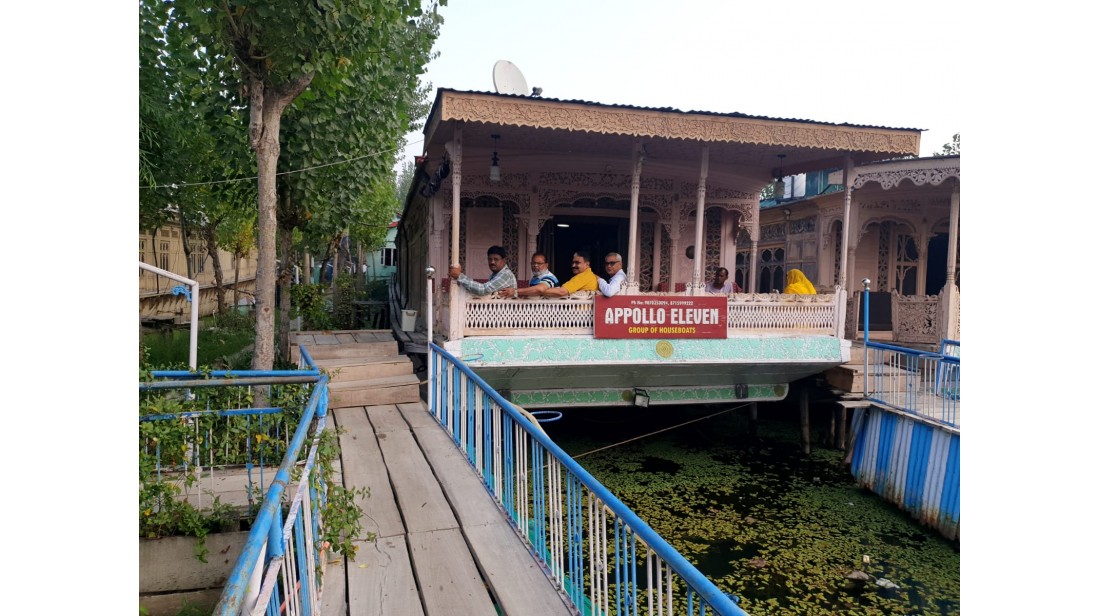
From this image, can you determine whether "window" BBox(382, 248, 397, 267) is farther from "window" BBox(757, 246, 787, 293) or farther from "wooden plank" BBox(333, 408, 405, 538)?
"wooden plank" BBox(333, 408, 405, 538)

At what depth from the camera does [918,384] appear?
8.81 meters

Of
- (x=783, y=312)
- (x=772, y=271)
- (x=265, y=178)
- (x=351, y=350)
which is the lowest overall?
(x=351, y=350)

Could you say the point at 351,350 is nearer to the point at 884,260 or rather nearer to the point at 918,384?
the point at 918,384

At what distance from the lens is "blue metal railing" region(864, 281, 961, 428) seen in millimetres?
8391

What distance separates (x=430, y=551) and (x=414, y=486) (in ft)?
3.59

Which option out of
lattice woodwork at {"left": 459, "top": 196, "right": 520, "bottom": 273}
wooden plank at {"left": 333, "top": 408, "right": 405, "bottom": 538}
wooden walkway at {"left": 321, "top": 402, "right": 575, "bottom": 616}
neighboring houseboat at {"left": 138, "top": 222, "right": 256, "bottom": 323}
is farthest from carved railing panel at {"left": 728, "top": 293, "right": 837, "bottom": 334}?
neighboring houseboat at {"left": 138, "top": 222, "right": 256, "bottom": 323}

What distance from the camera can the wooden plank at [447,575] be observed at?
330 centimetres

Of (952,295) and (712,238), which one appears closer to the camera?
(952,295)

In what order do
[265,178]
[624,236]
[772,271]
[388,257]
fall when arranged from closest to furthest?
1. [265,178]
2. [624,236]
3. [772,271]
4. [388,257]

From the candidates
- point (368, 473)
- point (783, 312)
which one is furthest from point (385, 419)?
point (783, 312)

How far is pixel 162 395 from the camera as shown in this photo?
5219 millimetres

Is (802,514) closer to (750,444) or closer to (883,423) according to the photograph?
(883,423)

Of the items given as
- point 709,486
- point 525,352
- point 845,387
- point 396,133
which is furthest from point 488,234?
point 845,387

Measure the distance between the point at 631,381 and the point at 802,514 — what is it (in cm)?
296
